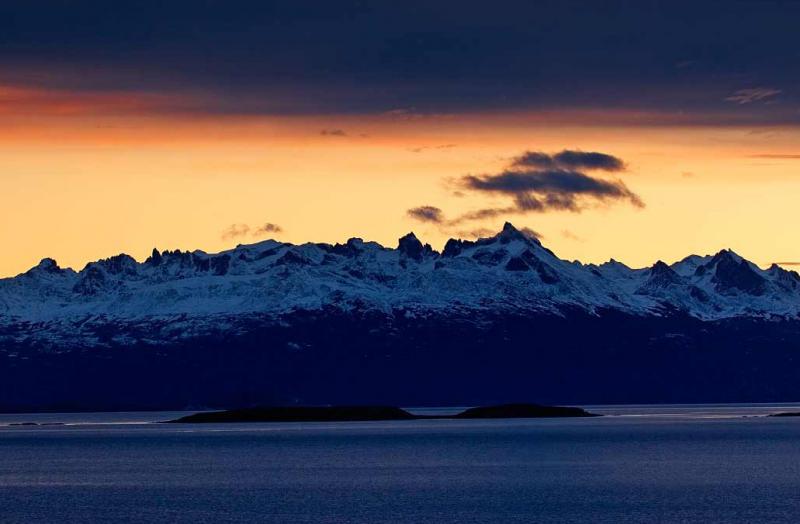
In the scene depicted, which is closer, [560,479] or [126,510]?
[126,510]

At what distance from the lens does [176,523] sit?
135 metres

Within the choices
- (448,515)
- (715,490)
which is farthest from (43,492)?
(715,490)

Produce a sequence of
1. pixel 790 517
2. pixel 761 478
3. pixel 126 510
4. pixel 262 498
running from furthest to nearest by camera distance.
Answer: pixel 761 478
pixel 262 498
pixel 126 510
pixel 790 517

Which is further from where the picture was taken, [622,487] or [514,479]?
[514,479]

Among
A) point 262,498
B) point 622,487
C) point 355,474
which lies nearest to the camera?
point 262,498

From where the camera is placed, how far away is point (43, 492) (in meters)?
168

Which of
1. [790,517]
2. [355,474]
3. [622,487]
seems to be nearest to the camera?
[790,517]

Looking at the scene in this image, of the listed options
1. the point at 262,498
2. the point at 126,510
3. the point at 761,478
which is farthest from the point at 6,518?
the point at 761,478

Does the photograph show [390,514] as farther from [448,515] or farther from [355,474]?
[355,474]

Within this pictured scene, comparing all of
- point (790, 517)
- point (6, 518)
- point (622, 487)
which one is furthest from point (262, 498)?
point (790, 517)

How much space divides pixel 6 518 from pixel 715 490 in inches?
2712

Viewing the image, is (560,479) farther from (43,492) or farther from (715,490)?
(43,492)

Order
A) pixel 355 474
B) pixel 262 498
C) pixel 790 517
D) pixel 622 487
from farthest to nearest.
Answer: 1. pixel 355 474
2. pixel 622 487
3. pixel 262 498
4. pixel 790 517

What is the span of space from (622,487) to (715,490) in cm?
1035
